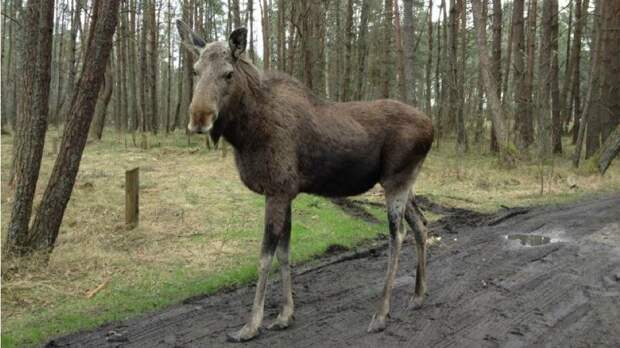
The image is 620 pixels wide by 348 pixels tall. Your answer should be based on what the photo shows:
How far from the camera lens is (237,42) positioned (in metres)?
4.66

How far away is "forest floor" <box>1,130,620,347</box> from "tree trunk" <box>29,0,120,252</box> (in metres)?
0.53

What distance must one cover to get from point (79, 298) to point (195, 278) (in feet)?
4.68

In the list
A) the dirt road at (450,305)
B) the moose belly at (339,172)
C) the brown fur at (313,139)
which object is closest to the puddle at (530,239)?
the dirt road at (450,305)

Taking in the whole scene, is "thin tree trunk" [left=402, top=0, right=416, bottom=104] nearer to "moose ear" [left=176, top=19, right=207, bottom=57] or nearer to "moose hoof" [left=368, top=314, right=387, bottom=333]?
"moose ear" [left=176, top=19, right=207, bottom=57]

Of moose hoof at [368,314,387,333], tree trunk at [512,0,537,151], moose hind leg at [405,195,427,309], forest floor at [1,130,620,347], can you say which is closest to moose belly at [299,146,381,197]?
moose hind leg at [405,195,427,309]

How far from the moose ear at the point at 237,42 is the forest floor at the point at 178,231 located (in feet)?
8.99

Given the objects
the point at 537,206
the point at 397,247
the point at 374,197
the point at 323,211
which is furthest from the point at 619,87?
the point at 397,247

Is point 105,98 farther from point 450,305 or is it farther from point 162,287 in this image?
point 450,305

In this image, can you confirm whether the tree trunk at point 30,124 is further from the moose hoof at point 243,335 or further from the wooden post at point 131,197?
the moose hoof at point 243,335

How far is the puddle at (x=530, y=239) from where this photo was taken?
27.4 ft

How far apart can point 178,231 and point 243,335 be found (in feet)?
15.2

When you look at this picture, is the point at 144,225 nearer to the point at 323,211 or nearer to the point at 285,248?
the point at 323,211

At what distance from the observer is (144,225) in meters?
9.45

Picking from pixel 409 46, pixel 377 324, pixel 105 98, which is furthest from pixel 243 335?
pixel 105 98
